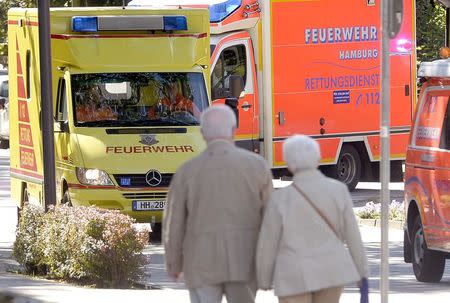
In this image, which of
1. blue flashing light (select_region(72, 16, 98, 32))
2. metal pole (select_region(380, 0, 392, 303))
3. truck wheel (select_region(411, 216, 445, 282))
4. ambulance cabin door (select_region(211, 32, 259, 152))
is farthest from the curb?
metal pole (select_region(380, 0, 392, 303))

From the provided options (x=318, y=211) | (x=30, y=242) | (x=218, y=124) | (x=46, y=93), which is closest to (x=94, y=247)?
(x=30, y=242)

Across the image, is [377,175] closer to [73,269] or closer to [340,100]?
[340,100]

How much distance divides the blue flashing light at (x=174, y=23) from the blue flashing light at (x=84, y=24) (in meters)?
0.89

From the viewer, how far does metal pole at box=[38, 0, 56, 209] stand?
15570 mm

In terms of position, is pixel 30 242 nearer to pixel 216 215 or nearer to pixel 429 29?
pixel 216 215

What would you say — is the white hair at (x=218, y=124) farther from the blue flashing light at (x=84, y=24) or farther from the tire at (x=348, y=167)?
the tire at (x=348, y=167)

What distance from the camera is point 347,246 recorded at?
772cm

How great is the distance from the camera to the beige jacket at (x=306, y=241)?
24.8ft

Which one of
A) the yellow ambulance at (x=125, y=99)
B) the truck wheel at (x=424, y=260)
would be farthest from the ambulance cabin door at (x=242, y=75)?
the truck wheel at (x=424, y=260)

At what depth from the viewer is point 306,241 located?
756 centimetres

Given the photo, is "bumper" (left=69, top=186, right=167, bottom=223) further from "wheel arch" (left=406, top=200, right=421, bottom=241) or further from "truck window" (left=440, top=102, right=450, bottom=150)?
"truck window" (left=440, top=102, right=450, bottom=150)

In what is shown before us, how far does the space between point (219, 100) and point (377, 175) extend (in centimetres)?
465

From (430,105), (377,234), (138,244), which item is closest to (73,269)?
(138,244)

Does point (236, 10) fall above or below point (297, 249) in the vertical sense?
above
